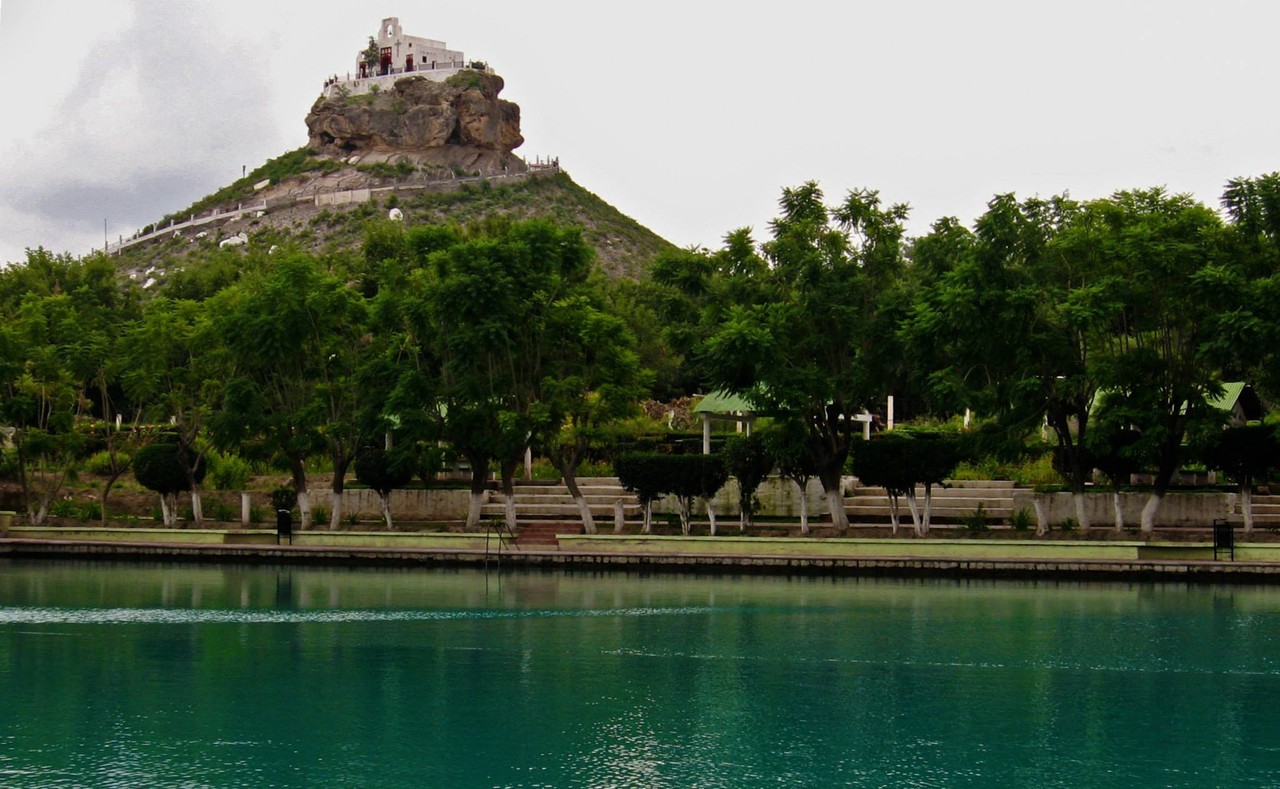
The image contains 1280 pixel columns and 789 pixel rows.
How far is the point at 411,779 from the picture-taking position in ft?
44.8

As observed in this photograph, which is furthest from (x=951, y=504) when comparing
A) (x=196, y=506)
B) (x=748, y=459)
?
(x=196, y=506)

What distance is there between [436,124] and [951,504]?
9509cm

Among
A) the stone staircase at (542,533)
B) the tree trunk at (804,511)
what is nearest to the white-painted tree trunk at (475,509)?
the stone staircase at (542,533)

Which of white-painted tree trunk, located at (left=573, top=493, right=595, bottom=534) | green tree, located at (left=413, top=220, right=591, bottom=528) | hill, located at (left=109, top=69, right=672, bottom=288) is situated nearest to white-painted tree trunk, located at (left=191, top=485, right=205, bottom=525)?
green tree, located at (left=413, top=220, right=591, bottom=528)

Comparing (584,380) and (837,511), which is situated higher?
(584,380)

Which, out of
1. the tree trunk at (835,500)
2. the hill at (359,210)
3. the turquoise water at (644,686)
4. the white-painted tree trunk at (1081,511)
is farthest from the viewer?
the hill at (359,210)

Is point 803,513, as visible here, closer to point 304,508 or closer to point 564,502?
point 564,502

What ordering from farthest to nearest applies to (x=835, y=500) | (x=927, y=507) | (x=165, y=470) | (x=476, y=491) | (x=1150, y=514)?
(x=165, y=470) < (x=476, y=491) < (x=835, y=500) < (x=927, y=507) < (x=1150, y=514)

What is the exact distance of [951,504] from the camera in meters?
35.5

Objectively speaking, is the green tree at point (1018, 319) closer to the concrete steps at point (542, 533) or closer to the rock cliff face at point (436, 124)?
the concrete steps at point (542, 533)

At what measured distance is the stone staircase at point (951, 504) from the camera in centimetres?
3494

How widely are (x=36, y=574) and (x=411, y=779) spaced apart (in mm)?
20336

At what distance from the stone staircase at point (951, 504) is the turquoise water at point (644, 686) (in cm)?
706

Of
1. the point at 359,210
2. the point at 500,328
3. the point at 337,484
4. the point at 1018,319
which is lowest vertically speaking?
the point at 337,484
